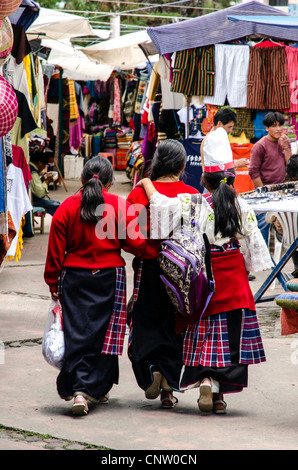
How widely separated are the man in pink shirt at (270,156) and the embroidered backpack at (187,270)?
4289 mm

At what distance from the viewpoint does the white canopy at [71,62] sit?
54.7 feet

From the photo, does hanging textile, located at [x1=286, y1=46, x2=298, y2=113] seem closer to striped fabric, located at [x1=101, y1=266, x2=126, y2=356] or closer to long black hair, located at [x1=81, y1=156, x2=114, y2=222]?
long black hair, located at [x1=81, y1=156, x2=114, y2=222]

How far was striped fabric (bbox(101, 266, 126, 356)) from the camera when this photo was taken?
4.75m

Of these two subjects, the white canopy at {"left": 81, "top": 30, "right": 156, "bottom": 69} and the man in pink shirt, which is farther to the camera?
the white canopy at {"left": 81, "top": 30, "right": 156, "bottom": 69}

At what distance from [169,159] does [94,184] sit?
500mm

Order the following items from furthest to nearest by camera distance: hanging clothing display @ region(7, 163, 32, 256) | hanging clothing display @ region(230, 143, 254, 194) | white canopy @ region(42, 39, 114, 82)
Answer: white canopy @ region(42, 39, 114, 82) < hanging clothing display @ region(230, 143, 254, 194) < hanging clothing display @ region(7, 163, 32, 256)

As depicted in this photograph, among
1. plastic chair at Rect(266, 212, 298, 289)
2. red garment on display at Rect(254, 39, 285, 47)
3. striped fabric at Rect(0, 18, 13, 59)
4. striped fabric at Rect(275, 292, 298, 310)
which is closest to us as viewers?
striped fabric at Rect(275, 292, 298, 310)

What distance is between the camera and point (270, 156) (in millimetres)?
8969

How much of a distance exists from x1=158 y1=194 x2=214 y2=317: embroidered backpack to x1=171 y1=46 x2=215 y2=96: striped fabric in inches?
216

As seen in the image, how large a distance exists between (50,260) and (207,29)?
579 centimetres

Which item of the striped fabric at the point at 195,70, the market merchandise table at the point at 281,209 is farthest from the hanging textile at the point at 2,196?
the striped fabric at the point at 195,70

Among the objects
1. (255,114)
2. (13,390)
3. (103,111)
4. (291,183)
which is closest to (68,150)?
(103,111)

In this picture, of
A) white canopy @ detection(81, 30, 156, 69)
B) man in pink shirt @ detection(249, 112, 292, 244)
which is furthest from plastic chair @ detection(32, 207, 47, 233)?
white canopy @ detection(81, 30, 156, 69)

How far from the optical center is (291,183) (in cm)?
730
